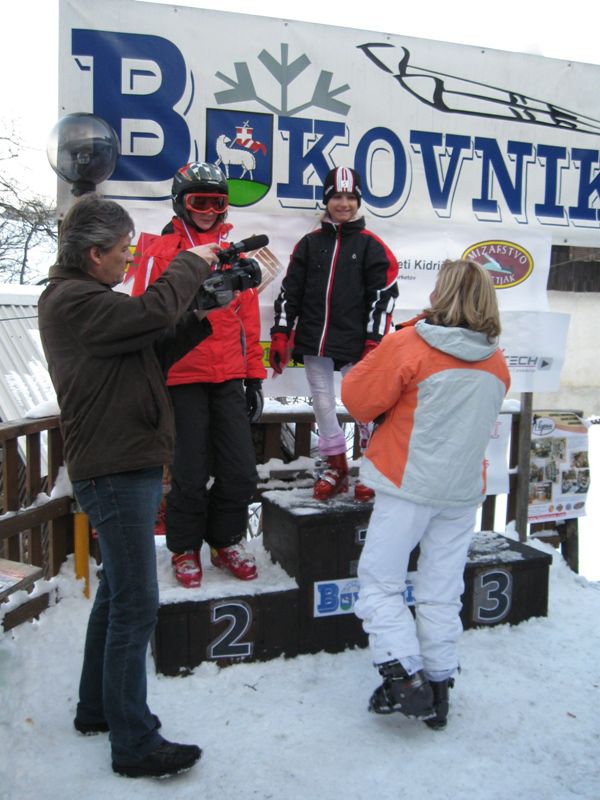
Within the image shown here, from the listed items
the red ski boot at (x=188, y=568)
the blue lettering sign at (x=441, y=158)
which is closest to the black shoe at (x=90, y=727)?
the red ski boot at (x=188, y=568)

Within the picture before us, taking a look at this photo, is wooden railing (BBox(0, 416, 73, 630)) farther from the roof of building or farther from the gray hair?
the roof of building

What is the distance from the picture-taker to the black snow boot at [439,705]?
9.05 ft

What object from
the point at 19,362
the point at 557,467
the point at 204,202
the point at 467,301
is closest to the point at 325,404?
the point at 204,202

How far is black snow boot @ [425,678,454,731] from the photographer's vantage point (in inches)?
109

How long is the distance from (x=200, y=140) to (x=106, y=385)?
99.0 inches

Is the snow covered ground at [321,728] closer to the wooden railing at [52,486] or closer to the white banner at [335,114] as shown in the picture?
the wooden railing at [52,486]

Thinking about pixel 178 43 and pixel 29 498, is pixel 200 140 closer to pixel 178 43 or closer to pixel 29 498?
pixel 178 43

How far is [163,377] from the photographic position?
238cm

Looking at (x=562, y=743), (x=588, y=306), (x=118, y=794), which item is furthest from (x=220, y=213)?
(x=588, y=306)

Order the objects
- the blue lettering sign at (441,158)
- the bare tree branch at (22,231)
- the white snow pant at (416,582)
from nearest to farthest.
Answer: the white snow pant at (416,582) → the blue lettering sign at (441,158) → the bare tree branch at (22,231)

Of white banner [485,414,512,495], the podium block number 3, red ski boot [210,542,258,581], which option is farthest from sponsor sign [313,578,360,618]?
white banner [485,414,512,495]

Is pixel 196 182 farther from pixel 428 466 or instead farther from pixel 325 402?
pixel 428 466

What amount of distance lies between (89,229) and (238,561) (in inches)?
74.8

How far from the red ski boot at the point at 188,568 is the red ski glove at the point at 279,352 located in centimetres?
112
